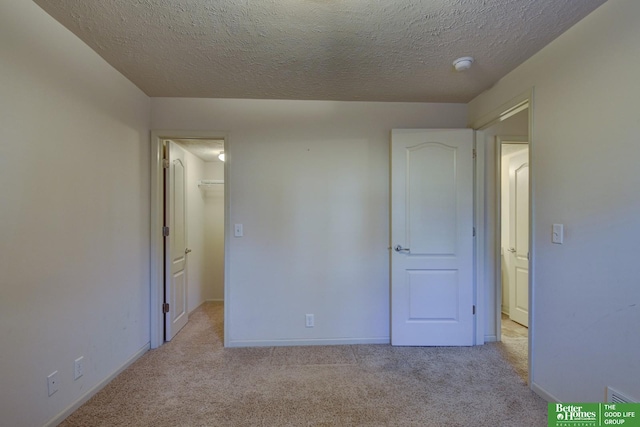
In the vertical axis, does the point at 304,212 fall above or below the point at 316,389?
above

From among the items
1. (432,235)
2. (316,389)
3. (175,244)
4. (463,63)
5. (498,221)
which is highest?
(463,63)

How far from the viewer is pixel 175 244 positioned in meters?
2.85

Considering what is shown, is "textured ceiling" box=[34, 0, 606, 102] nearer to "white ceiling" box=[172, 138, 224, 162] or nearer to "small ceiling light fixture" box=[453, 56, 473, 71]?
"small ceiling light fixture" box=[453, 56, 473, 71]

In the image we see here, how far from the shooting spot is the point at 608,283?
142 cm

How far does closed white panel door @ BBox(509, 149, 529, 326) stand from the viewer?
305cm

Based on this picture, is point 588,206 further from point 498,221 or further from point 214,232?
point 214,232

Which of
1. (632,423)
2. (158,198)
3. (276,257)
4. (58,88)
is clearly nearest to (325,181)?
(276,257)

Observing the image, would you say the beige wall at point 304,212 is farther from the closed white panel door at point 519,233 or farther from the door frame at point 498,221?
the closed white panel door at point 519,233

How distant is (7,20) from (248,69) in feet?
4.02

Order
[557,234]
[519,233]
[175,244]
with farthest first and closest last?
[519,233]
[175,244]
[557,234]

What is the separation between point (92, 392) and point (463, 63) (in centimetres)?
340

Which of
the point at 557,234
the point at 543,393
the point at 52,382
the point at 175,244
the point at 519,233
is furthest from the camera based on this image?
the point at 519,233

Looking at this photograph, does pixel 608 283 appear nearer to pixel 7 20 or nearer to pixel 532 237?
pixel 532 237

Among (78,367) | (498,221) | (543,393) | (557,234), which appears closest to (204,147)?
(78,367)
